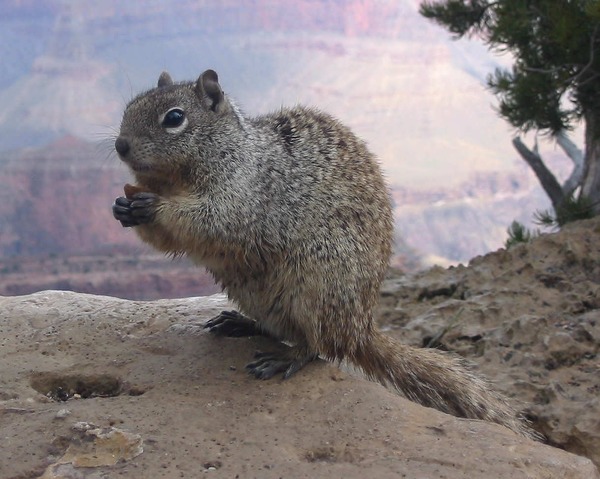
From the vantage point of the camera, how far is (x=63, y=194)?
205 inches

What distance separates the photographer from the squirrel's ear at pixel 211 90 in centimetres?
277

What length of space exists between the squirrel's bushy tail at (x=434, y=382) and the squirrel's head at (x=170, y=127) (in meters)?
0.85

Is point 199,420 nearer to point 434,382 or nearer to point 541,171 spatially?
point 434,382

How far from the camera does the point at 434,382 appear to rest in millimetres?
2676

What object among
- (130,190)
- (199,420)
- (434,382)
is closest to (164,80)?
(130,190)

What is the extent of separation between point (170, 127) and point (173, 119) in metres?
0.03

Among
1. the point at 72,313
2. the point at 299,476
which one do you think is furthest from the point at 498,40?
the point at 299,476

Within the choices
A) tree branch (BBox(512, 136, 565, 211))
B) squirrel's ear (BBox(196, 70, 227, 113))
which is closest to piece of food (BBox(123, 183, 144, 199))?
squirrel's ear (BBox(196, 70, 227, 113))

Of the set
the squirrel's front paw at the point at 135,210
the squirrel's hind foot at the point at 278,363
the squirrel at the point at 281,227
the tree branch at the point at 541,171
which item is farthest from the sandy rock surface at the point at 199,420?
the tree branch at the point at 541,171

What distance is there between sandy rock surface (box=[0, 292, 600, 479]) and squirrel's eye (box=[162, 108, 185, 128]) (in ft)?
2.36

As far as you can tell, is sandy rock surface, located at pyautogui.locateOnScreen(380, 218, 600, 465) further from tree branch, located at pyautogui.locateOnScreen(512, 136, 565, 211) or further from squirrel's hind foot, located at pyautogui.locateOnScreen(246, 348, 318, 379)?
tree branch, located at pyautogui.locateOnScreen(512, 136, 565, 211)

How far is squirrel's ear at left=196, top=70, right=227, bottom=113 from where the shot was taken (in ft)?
9.08

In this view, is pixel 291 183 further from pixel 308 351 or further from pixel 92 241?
pixel 92 241

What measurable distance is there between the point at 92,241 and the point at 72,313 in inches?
87.3
